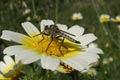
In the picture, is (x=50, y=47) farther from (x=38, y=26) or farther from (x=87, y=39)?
(x=38, y=26)

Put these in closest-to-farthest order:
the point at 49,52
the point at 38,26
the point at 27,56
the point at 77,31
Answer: the point at 27,56, the point at 49,52, the point at 77,31, the point at 38,26

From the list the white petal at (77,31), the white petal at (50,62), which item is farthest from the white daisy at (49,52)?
the white petal at (77,31)

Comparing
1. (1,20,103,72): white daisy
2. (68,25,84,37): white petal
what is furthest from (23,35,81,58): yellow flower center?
(68,25,84,37): white petal

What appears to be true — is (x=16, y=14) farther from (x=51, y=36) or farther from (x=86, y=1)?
(x=86, y=1)

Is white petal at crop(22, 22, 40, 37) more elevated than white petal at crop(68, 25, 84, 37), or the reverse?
white petal at crop(22, 22, 40, 37)

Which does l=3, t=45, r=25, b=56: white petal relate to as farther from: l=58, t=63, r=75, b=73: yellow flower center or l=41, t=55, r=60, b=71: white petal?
l=58, t=63, r=75, b=73: yellow flower center

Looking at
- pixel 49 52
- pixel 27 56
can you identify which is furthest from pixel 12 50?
pixel 49 52
